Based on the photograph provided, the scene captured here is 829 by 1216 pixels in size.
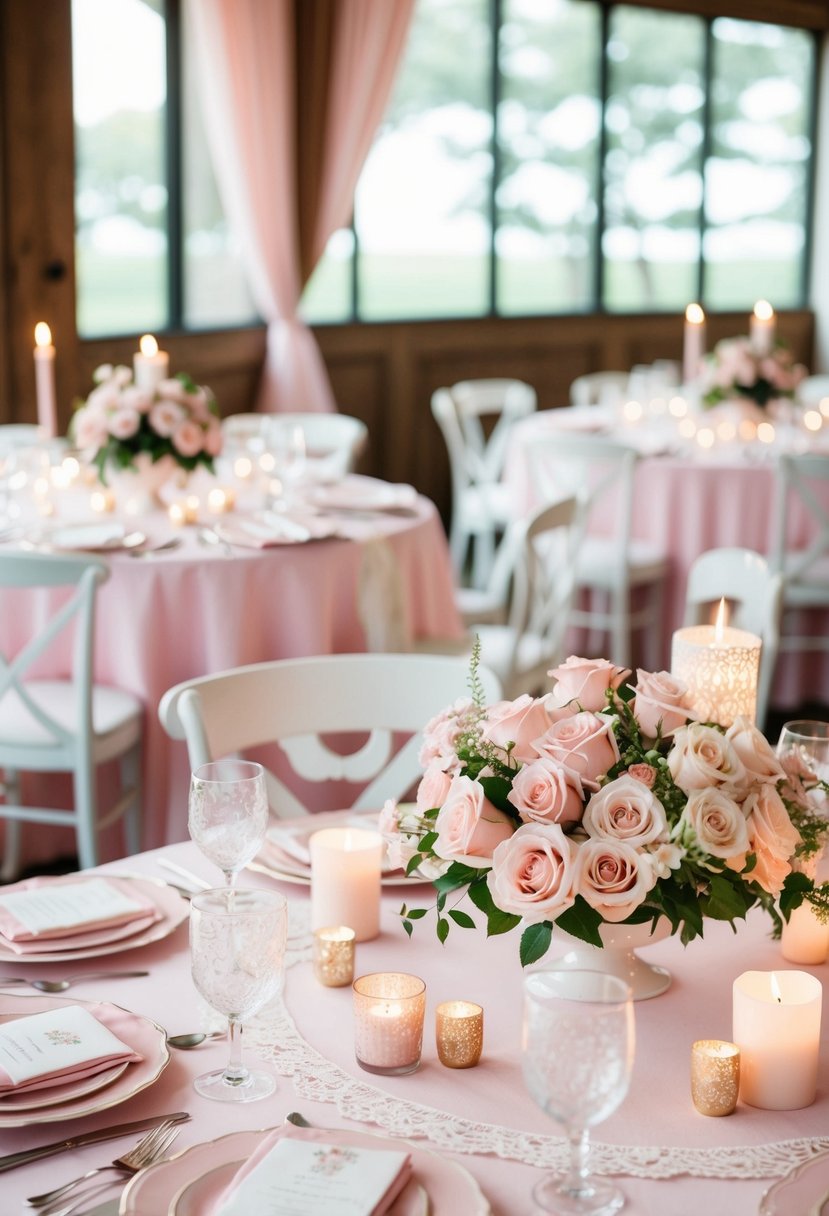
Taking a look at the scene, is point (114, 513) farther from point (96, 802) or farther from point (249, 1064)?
point (249, 1064)

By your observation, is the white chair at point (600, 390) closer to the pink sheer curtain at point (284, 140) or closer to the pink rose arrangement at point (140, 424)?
the pink sheer curtain at point (284, 140)

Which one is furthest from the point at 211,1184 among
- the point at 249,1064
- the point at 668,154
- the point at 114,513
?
the point at 668,154

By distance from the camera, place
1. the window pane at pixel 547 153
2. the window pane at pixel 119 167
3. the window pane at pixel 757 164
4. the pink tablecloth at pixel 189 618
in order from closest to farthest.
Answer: the pink tablecloth at pixel 189 618 < the window pane at pixel 119 167 < the window pane at pixel 547 153 < the window pane at pixel 757 164

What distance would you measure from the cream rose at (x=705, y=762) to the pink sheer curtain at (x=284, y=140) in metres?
5.10

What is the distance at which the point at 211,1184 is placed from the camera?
3.56 feet

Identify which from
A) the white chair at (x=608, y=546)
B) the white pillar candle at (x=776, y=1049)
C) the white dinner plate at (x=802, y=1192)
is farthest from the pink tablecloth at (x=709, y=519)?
the white dinner plate at (x=802, y=1192)

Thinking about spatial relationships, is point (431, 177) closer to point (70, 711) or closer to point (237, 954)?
point (70, 711)

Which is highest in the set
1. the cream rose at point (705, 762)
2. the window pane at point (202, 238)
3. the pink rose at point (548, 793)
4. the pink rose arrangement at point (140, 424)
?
the window pane at point (202, 238)

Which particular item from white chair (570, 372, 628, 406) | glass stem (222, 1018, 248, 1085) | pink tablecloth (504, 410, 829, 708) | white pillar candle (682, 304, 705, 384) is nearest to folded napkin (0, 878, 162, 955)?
glass stem (222, 1018, 248, 1085)

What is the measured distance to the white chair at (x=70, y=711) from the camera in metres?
2.93

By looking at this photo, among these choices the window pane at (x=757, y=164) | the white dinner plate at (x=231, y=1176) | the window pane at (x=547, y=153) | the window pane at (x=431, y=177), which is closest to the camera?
the white dinner plate at (x=231, y=1176)

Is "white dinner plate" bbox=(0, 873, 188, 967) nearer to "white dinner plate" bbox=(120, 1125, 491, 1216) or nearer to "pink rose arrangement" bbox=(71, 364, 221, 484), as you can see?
"white dinner plate" bbox=(120, 1125, 491, 1216)

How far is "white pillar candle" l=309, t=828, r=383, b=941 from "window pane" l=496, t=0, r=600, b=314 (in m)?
6.32

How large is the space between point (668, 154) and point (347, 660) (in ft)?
21.6
